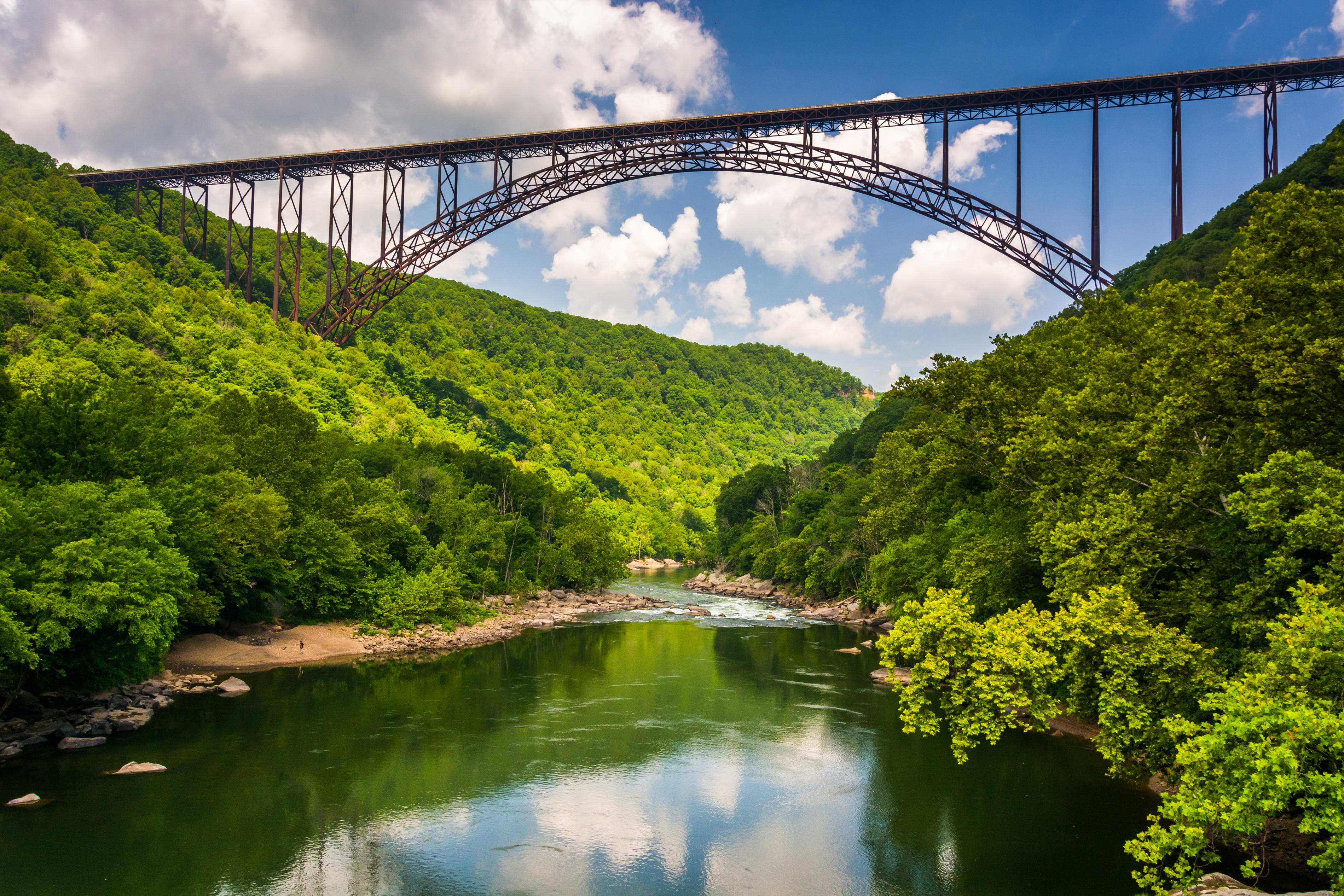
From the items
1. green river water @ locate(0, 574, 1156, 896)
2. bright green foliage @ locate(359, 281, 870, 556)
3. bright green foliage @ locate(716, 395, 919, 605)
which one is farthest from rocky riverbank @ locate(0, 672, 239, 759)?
bright green foliage @ locate(359, 281, 870, 556)

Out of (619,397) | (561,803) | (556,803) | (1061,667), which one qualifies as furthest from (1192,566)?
(619,397)

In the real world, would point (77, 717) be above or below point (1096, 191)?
below

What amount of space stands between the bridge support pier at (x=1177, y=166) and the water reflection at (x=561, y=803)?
71.5 feet

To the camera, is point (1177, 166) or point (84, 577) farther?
point (1177, 166)

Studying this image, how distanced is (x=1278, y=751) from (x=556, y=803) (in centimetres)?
1259

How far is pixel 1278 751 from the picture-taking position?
7961 millimetres

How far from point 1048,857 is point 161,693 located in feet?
76.5

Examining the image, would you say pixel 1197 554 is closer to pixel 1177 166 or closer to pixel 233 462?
pixel 1177 166

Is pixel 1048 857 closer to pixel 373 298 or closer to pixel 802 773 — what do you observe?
pixel 802 773

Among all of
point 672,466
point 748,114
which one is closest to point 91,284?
point 748,114

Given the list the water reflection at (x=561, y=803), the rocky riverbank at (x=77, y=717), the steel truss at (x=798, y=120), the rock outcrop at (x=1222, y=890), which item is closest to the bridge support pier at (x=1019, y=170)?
the steel truss at (x=798, y=120)

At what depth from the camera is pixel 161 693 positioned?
22844 mm

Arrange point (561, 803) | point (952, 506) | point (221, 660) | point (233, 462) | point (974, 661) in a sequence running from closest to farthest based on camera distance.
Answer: point (974, 661)
point (561, 803)
point (221, 660)
point (233, 462)
point (952, 506)

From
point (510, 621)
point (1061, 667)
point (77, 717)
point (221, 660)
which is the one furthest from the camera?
point (510, 621)
